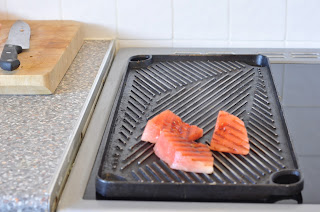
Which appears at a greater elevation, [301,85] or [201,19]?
[201,19]

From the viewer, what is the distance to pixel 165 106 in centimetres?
101

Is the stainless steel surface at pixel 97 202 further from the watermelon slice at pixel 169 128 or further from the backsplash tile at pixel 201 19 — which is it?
the backsplash tile at pixel 201 19

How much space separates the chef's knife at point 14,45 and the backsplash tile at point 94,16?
0.43ft

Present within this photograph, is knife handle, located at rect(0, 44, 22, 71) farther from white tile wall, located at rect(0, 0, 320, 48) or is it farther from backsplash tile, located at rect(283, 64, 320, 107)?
backsplash tile, located at rect(283, 64, 320, 107)

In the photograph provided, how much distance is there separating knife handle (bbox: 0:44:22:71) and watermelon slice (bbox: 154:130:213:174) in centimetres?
37

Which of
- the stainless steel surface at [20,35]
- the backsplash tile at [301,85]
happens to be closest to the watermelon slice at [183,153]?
the backsplash tile at [301,85]

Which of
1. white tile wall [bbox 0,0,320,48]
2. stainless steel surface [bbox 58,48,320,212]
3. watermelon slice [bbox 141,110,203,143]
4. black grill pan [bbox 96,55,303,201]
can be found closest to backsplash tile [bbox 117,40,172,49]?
white tile wall [bbox 0,0,320,48]

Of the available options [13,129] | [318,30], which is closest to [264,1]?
[318,30]

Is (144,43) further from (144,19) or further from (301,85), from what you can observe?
(301,85)

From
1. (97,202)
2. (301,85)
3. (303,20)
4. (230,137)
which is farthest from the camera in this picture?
(303,20)

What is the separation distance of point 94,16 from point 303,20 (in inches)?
21.6

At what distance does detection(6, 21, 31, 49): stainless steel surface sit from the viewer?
114 cm

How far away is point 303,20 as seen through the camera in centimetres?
129

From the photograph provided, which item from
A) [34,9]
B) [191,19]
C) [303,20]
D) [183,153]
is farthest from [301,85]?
[34,9]
